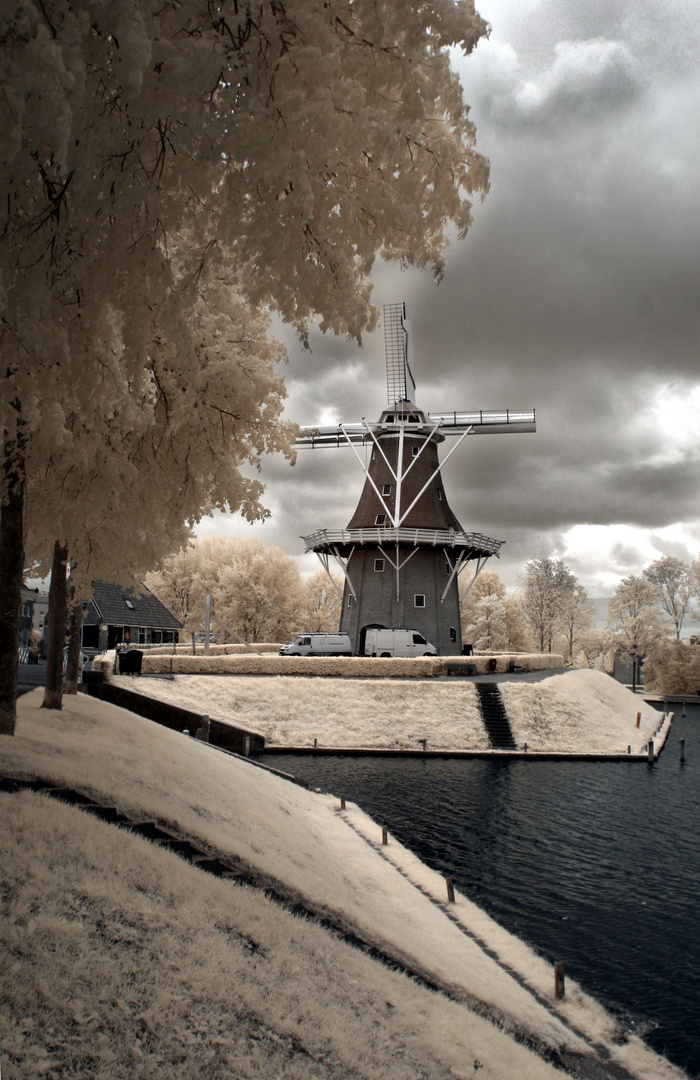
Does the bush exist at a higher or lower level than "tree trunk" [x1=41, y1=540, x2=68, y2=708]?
lower

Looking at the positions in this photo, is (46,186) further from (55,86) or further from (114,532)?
(114,532)

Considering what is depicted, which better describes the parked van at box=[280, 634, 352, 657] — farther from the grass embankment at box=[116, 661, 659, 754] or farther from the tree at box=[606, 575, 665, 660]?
the tree at box=[606, 575, 665, 660]

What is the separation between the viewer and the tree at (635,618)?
2437 inches

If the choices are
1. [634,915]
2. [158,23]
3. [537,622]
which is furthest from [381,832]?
[537,622]

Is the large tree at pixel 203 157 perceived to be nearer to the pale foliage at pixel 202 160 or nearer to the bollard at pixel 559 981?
the pale foliage at pixel 202 160

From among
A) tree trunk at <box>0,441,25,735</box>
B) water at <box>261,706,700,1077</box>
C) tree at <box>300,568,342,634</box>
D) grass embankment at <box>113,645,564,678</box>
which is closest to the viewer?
water at <box>261,706,700,1077</box>

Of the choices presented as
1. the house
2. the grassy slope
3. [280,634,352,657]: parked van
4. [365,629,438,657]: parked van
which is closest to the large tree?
the grassy slope

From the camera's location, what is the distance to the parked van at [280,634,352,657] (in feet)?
131

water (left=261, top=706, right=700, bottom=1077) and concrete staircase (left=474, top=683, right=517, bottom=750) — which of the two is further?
concrete staircase (left=474, top=683, right=517, bottom=750)

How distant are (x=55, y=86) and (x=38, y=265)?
1.44 metres

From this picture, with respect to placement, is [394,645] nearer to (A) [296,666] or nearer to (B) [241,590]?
(A) [296,666]

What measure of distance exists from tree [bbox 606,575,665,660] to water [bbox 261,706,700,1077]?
37301mm

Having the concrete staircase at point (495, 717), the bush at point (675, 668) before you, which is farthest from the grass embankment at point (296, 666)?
the bush at point (675, 668)

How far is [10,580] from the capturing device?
11.4m
